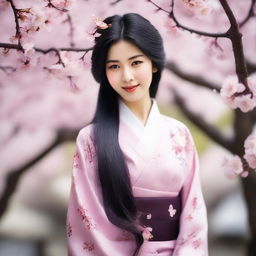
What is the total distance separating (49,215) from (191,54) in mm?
1356

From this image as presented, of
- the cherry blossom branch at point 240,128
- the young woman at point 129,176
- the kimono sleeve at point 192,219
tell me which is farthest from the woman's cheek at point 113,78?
the cherry blossom branch at point 240,128

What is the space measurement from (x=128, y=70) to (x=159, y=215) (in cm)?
71

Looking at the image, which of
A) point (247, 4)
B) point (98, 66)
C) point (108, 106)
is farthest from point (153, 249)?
point (247, 4)

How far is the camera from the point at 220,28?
2777 mm

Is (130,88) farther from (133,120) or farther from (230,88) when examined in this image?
(230,88)

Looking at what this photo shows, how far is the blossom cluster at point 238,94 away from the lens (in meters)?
2.61

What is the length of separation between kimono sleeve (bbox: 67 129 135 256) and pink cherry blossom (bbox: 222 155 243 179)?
3.01 ft

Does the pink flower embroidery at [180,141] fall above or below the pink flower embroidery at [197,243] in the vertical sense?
above

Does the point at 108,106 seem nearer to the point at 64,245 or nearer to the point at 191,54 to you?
the point at 191,54

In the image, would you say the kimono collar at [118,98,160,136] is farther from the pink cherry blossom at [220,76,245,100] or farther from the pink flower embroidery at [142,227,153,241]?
the pink cherry blossom at [220,76,245,100]

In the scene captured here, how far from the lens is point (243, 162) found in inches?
109

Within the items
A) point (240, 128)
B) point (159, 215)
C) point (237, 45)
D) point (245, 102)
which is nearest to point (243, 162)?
point (240, 128)

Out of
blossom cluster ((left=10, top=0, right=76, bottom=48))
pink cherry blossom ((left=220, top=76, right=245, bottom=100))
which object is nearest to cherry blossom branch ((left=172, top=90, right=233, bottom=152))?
pink cherry blossom ((left=220, top=76, right=245, bottom=100))

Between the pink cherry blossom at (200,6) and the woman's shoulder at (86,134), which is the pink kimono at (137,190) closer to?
the woman's shoulder at (86,134)
